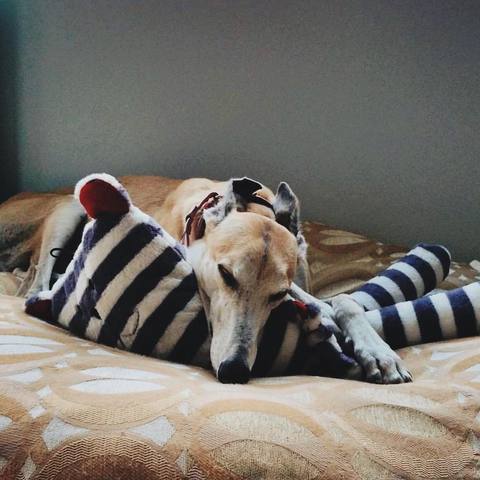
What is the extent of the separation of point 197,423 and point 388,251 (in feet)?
4.76

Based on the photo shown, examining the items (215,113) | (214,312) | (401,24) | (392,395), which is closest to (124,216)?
(214,312)

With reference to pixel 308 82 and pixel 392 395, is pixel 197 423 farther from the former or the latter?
pixel 308 82

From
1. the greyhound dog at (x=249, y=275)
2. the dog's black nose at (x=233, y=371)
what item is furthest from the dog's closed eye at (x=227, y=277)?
the dog's black nose at (x=233, y=371)

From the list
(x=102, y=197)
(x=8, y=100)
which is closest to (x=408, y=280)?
(x=102, y=197)

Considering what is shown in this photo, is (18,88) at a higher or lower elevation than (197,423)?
higher

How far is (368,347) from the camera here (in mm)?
1314

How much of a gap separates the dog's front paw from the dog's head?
0.22 metres

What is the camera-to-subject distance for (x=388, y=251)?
212 centimetres

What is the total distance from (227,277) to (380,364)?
1.27 feet

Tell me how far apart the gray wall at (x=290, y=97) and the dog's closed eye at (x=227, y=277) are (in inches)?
45.1

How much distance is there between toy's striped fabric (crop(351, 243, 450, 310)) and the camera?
1.60 m

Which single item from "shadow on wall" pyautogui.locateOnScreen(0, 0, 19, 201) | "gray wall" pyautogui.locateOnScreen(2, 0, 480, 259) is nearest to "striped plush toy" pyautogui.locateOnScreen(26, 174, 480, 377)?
"gray wall" pyautogui.locateOnScreen(2, 0, 480, 259)

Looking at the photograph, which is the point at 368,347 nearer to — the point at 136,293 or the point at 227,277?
the point at 227,277

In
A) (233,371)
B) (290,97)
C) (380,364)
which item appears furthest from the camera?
(290,97)
